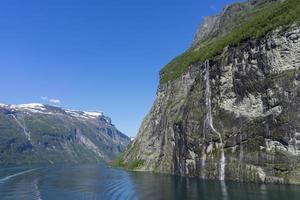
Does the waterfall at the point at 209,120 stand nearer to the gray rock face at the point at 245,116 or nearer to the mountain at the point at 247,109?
the mountain at the point at 247,109

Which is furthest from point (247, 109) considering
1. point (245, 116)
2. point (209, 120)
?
point (209, 120)

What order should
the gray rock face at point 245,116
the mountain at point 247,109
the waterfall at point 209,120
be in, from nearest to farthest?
the gray rock face at point 245,116, the mountain at point 247,109, the waterfall at point 209,120

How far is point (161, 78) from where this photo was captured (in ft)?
598

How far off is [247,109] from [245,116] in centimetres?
193

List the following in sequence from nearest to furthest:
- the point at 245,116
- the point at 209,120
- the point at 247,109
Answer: the point at 245,116 → the point at 247,109 → the point at 209,120

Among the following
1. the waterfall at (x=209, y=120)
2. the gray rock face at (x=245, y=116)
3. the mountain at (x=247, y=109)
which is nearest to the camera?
the gray rock face at (x=245, y=116)

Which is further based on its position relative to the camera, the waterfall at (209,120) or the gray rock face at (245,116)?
the waterfall at (209,120)

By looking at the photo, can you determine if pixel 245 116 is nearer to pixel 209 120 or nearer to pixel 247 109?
pixel 247 109

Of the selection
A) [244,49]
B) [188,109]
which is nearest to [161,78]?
[188,109]

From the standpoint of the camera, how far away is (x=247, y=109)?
4050 inches

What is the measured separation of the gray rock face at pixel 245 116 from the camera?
299ft

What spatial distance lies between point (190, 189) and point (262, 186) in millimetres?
15674

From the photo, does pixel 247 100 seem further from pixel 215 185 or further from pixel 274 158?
pixel 215 185

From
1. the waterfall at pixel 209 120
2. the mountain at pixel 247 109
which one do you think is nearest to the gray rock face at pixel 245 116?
the mountain at pixel 247 109
